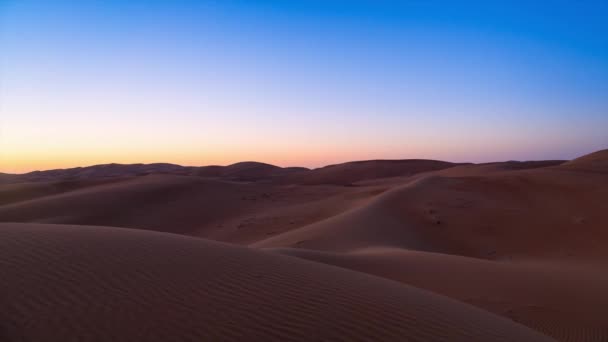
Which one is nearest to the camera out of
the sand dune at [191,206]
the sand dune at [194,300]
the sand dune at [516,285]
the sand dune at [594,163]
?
the sand dune at [194,300]

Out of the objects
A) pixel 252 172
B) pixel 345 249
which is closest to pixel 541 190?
pixel 345 249

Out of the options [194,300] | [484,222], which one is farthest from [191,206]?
[194,300]

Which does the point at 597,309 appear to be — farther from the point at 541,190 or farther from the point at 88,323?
the point at 541,190

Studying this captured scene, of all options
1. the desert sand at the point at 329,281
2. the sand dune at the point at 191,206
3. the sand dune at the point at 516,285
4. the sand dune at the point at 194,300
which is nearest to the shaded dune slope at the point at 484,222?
the desert sand at the point at 329,281

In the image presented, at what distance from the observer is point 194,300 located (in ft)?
9.78

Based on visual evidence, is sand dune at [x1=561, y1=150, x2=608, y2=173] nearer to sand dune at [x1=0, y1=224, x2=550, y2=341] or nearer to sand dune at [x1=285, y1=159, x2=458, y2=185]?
sand dune at [x1=285, y1=159, x2=458, y2=185]

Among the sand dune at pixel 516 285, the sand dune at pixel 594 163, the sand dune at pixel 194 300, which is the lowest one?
the sand dune at pixel 516 285

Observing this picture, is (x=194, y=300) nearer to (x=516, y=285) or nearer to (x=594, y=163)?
(x=516, y=285)

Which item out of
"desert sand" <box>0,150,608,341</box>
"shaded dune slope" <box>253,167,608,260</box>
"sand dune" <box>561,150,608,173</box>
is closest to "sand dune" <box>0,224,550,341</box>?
"desert sand" <box>0,150,608,341</box>

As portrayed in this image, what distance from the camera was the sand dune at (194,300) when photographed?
2.49 metres

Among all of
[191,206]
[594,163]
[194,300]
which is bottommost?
[191,206]

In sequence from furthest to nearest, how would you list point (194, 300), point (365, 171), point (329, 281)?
point (365, 171) → point (329, 281) → point (194, 300)

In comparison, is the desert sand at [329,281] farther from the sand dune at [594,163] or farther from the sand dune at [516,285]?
the sand dune at [594,163]

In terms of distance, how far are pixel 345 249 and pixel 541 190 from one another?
11.1 meters
